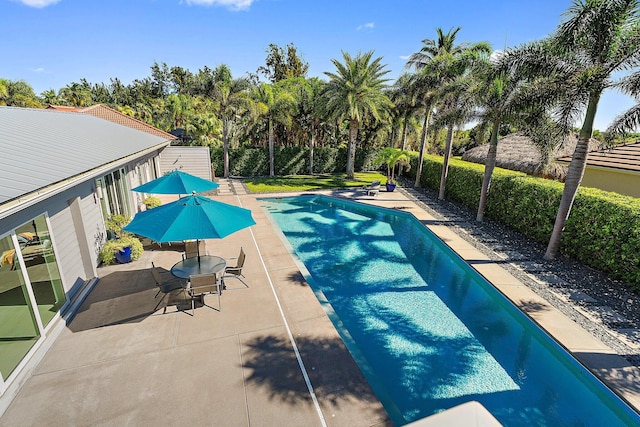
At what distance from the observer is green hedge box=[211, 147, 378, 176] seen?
2777 cm

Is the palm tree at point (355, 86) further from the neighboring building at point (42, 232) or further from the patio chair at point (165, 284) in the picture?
the patio chair at point (165, 284)

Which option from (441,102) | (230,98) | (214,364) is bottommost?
(214,364)

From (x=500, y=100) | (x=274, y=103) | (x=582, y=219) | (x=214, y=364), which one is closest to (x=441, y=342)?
(x=214, y=364)

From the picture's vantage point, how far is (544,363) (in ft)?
22.9

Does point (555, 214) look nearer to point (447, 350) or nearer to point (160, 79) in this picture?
point (447, 350)

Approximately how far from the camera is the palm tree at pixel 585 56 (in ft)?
30.5

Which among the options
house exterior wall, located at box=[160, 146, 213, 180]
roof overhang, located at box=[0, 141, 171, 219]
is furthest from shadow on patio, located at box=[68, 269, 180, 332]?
house exterior wall, located at box=[160, 146, 213, 180]

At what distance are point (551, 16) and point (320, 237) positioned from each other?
40.7 ft

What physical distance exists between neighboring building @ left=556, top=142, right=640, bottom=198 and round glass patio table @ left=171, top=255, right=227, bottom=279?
18.0 meters

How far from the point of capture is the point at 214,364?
591 cm

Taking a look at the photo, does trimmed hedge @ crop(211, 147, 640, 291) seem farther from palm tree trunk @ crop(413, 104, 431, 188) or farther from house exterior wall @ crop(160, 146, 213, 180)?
house exterior wall @ crop(160, 146, 213, 180)

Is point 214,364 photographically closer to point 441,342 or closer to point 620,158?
point 441,342

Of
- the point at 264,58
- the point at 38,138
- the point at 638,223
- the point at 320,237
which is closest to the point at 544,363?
the point at 638,223

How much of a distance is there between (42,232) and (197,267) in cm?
342
